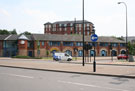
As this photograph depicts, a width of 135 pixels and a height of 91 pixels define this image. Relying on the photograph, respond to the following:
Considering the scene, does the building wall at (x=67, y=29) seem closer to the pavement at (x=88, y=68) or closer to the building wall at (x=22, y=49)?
the building wall at (x=22, y=49)

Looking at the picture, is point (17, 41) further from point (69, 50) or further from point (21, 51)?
point (69, 50)

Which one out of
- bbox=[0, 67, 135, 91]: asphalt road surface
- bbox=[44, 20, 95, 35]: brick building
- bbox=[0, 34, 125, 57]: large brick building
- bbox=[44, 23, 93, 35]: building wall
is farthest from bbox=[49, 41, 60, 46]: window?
bbox=[0, 67, 135, 91]: asphalt road surface

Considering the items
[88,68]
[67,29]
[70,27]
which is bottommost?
[88,68]

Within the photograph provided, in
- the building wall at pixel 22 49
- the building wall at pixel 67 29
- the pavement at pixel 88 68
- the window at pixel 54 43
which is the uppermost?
the building wall at pixel 67 29

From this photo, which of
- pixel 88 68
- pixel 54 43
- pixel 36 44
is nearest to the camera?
pixel 88 68

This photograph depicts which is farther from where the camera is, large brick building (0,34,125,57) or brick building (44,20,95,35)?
brick building (44,20,95,35)

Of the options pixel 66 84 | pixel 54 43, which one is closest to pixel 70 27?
pixel 54 43

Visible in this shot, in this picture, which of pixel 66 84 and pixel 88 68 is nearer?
pixel 66 84

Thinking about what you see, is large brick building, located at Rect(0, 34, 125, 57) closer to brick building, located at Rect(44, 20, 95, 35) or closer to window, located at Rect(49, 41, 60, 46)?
window, located at Rect(49, 41, 60, 46)

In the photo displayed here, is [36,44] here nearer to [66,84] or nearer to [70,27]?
Answer: [66,84]

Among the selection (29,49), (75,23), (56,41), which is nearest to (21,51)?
(29,49)

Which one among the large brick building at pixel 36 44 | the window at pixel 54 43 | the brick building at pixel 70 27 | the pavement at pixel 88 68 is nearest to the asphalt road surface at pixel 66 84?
the pavement at pixel 88 68

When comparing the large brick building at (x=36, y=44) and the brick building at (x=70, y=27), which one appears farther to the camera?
the brick building at (x=70, y=27)

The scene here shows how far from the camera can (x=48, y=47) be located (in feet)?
205
